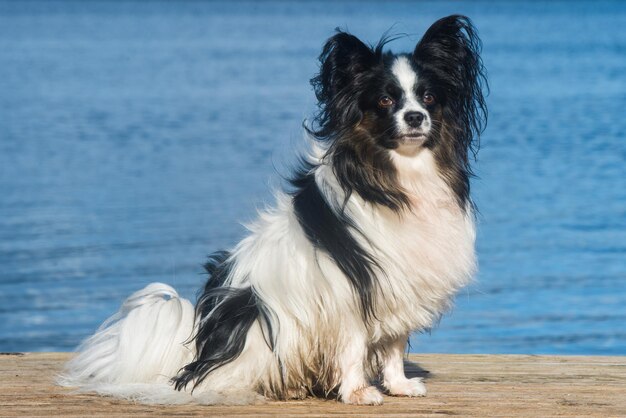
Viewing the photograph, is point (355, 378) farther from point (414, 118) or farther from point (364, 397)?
point (414, 118)

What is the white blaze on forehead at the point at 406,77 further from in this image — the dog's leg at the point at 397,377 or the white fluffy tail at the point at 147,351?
the white fluffy tail at the point at 147,351

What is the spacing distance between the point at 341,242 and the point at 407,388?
75 centimetres

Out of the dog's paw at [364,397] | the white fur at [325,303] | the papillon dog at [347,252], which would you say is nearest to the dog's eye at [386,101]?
the papillon dog at [347,252]

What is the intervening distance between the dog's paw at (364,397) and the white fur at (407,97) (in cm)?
105

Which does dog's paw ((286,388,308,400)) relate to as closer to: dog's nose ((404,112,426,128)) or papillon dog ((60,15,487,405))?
papillon dog ((60,15,487,405))

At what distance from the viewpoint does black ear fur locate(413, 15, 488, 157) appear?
190 inches

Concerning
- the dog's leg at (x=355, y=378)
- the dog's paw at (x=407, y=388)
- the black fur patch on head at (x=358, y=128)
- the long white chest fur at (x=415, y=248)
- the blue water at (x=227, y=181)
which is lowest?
the blue water at (x=227, y=181)

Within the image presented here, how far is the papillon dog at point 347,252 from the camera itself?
4.70m

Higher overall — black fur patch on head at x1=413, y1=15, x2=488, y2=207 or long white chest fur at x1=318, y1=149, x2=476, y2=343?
black fur patch on head at x1=413, y1=15, x2=488, y2=207

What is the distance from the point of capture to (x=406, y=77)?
4699 mm

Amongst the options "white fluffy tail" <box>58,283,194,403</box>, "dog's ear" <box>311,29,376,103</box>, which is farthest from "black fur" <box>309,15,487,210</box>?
"white fluffy tail" <box>58,283,194,403</box>

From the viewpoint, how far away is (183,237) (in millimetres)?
11047

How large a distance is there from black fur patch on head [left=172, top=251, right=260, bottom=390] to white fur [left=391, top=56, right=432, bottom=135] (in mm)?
906

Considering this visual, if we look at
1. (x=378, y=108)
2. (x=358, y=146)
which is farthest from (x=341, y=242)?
(x=378, y=108)
